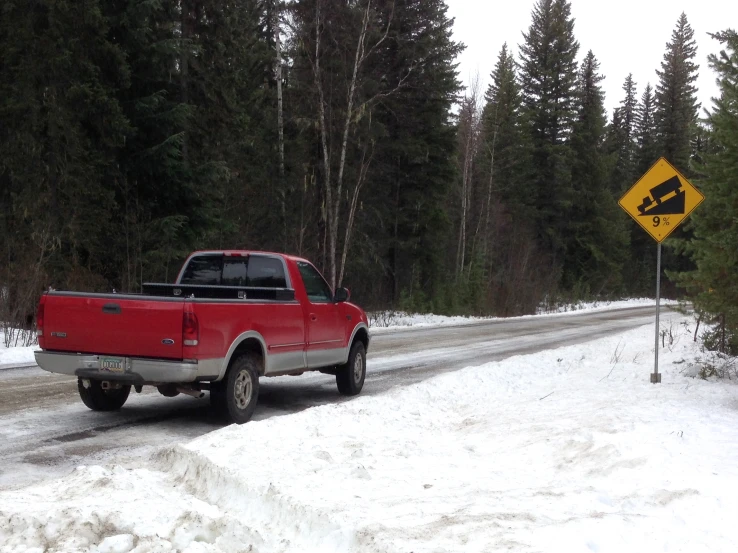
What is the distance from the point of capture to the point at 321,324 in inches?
389

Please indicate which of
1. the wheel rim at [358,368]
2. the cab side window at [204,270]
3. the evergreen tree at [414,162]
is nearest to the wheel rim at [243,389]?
the cab side window at [204,270]

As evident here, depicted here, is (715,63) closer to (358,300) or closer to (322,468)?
(322,468)

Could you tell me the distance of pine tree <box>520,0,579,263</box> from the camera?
55281mm

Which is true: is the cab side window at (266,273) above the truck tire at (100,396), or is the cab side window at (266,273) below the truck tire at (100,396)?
above

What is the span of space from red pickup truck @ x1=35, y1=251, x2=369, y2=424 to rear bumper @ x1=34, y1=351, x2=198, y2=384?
0.03 ft

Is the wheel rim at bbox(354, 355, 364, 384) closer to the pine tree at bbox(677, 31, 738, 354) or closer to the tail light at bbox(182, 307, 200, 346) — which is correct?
the tail light at bbox(182, 307, 200, 346)

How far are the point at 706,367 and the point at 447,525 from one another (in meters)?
8.00

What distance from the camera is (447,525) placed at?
4.46m

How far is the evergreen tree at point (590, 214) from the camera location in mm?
57781

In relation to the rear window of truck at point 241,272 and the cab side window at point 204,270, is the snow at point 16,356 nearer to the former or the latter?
the cab side window at point 204,270

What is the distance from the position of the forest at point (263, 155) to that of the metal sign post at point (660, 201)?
37 cm

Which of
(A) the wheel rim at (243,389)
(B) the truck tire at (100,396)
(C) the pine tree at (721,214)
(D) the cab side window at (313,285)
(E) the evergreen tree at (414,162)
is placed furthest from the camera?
(E) the evergreen tree at (414,162)

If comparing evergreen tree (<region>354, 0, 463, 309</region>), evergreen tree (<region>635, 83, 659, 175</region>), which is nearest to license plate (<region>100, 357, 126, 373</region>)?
evergreen tree (<region>354, 0, 463, 309</region>)

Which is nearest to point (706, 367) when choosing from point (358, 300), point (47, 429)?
point (47, 429)
